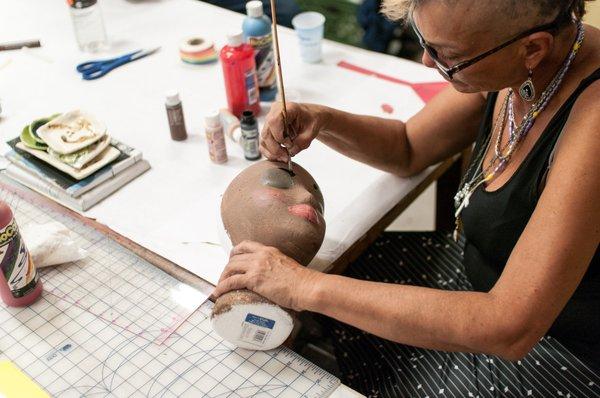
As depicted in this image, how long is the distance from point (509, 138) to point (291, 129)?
0.45m

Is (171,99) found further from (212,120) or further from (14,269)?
(14,269)

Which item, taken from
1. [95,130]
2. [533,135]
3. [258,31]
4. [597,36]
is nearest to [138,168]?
[95,130]

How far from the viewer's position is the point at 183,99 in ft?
6.27

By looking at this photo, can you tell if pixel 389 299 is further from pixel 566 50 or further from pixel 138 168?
pixel 138 168

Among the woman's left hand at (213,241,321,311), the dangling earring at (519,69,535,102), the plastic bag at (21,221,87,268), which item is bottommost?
the plastic bag at (21,221,87,268)

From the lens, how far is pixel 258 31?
1.80 m

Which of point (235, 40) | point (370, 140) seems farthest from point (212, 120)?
point (370, 140)

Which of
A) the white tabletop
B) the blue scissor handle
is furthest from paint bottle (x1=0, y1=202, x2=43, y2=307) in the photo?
the blue scissor handle

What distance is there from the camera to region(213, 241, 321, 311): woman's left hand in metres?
1.14

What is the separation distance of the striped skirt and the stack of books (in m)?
0.61

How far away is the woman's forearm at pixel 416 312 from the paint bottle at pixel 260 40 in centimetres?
87

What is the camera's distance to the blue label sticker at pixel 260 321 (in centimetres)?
115

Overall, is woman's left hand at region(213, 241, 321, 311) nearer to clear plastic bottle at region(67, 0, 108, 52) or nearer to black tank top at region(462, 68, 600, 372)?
black tank top at region(462, 68, 600, 372)

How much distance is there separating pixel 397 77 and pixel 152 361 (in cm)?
113
